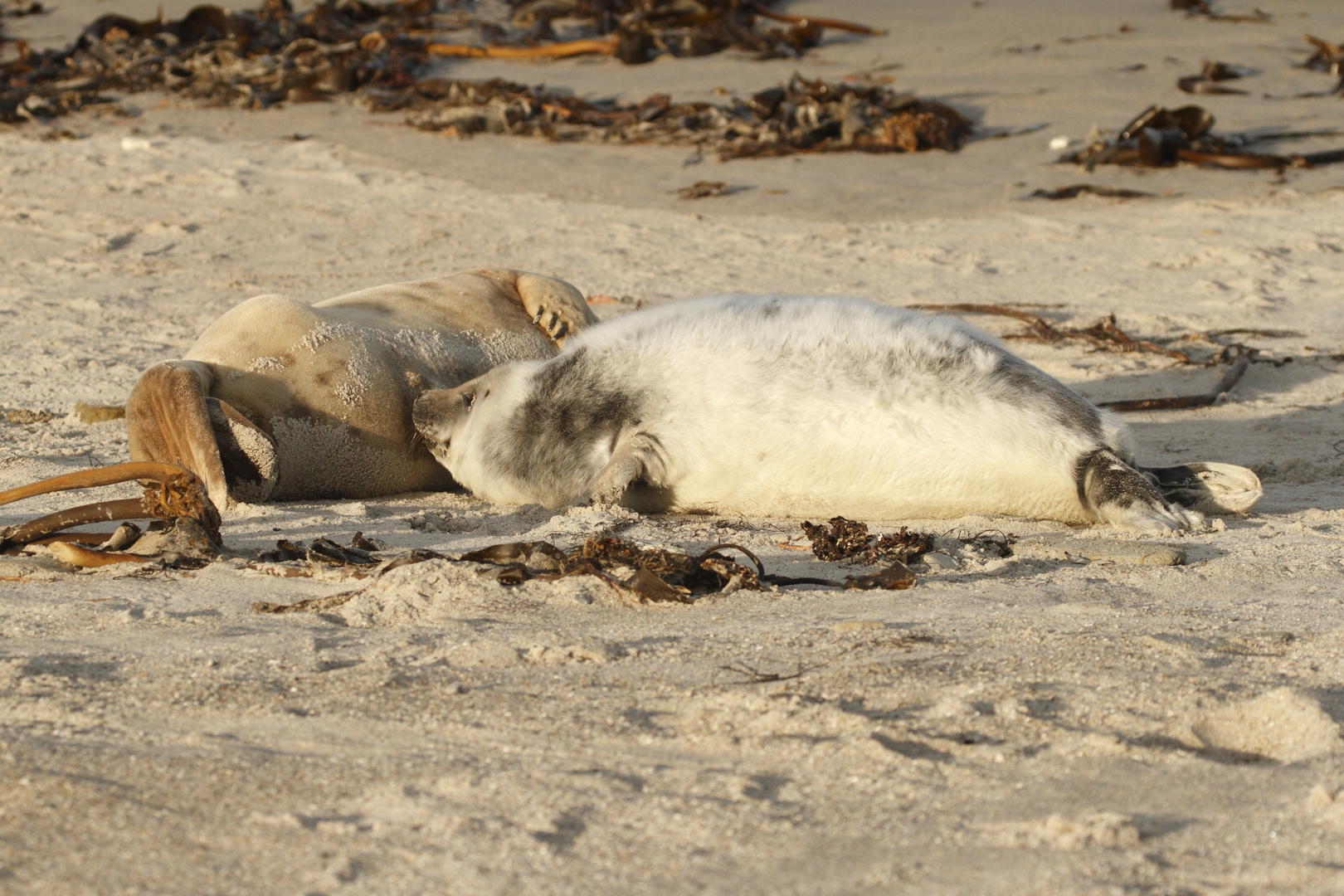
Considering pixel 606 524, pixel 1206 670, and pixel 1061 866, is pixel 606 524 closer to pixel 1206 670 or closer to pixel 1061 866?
pixel 1206 670

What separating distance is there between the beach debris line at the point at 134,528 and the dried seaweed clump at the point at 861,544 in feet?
4.87

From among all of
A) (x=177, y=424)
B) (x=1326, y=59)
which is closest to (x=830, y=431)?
(x=177, y=424)

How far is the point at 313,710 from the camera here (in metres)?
2.04

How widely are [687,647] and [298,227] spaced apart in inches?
242

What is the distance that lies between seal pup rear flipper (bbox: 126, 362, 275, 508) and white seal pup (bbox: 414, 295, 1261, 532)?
742 millimetres

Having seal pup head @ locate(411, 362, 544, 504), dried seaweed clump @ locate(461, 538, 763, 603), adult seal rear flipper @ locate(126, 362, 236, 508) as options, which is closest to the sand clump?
dried seaweed clump @ locate(461, 538, 763, 603)

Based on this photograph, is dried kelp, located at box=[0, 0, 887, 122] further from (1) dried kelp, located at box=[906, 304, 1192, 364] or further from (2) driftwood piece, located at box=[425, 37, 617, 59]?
(1) dried kelp, located at box=[906, 304, 1192, 364]

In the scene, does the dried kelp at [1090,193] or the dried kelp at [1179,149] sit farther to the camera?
the dried kelp at [1179,149]

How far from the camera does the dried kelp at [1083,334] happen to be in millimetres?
6008

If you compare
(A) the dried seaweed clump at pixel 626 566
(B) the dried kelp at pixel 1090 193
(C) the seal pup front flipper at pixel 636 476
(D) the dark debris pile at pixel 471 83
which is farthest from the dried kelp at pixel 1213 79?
(A) the dried seaweed clump at pixel 626 566

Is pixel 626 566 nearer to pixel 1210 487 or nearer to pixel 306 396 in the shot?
pixel 306 396

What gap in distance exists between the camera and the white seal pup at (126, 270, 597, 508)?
3.87 meters

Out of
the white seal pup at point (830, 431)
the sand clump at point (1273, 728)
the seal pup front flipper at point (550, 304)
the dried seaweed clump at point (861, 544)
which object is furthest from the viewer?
the seal pup front flipper at point (550, 304)

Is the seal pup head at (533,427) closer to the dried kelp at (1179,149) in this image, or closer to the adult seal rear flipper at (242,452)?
the adult seal rear flipper at (242,452)
